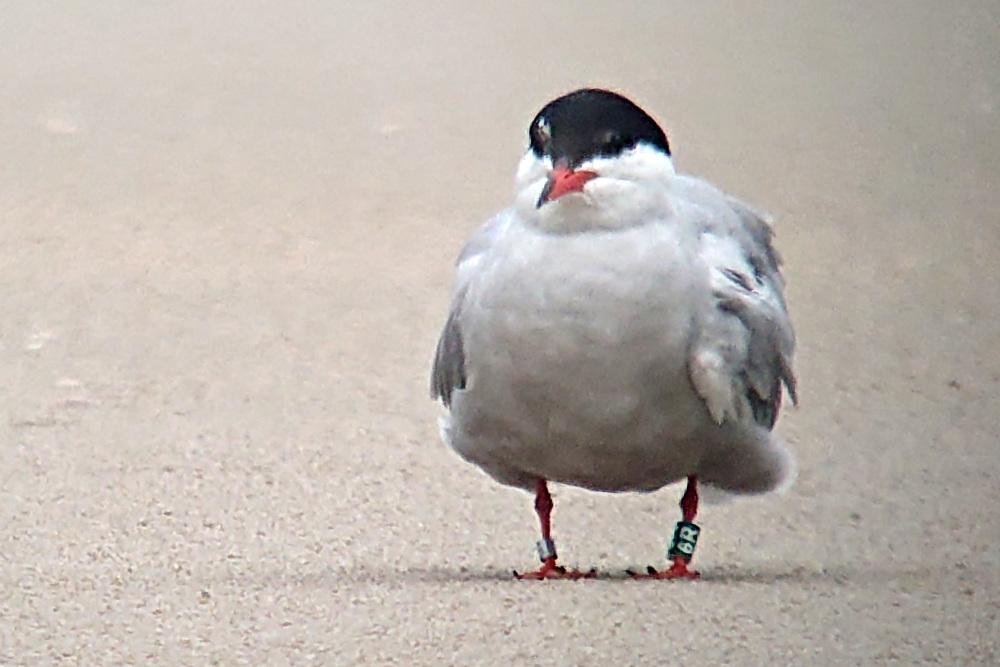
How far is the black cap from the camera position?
1545mm

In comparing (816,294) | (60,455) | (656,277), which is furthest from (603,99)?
(60,455)

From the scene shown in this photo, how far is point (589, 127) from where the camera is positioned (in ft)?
5.08

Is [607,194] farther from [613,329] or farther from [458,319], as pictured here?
[458,319]

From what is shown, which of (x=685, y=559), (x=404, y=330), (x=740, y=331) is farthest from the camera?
(x=404, y=330)

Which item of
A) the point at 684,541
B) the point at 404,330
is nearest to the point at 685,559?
the point at 684,541

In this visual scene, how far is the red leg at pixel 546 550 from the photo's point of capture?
1.79m

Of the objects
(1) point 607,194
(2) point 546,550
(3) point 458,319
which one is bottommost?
(2) point 546,550

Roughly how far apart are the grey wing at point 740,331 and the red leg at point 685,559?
0.12 metres

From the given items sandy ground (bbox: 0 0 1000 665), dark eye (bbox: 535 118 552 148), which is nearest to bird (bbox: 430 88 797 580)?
dark eye (bbox: 535 118 552 148)

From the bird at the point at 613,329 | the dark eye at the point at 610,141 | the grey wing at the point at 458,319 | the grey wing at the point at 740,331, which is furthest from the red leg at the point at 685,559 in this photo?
the dark eye at the point at 610,141

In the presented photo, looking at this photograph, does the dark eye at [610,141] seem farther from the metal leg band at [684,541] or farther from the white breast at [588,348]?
the metal leg band at [684,541]

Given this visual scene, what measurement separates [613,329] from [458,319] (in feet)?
0.71

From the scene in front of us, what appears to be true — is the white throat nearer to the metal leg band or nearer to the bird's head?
the bird's head

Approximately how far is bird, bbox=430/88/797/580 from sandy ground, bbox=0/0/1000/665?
14 centimetres
